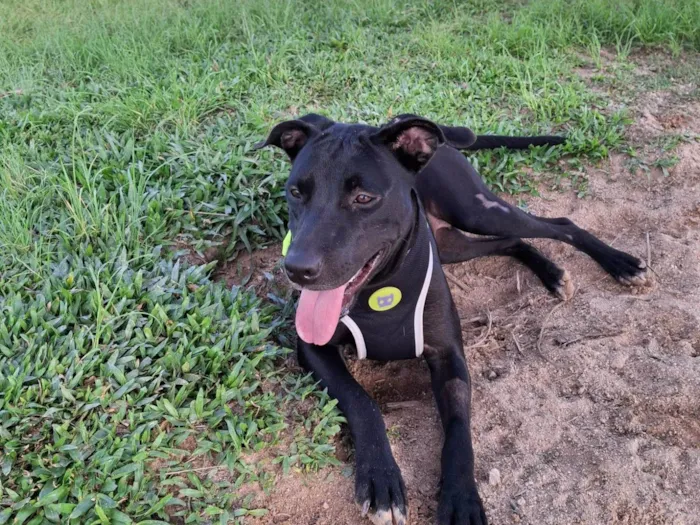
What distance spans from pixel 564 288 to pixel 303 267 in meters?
1.92

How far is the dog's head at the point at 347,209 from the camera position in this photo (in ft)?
8.90

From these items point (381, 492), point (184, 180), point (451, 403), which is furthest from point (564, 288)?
point (184, 180)

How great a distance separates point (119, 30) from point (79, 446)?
4797 mm

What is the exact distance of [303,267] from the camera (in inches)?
103

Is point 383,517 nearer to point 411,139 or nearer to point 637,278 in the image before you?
point 411,139

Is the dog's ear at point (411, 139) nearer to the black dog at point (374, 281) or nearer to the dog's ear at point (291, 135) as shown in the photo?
the black dog at point (374, 281)

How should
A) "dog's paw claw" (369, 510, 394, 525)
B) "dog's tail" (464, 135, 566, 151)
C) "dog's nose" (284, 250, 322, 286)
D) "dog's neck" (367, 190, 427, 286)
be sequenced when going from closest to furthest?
1. "dog's paw claw" (369, 510, 394, 525)
2. "dog's nose" (284, 250, 322, 286)
3. "dog's neck" (367, 190, 427, 286)
4. "dog's tail" (464, 135, 566, 151)

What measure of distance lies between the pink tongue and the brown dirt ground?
49 centimetres

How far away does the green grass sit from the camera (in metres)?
2.63

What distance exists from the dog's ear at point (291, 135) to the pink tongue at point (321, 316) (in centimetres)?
84

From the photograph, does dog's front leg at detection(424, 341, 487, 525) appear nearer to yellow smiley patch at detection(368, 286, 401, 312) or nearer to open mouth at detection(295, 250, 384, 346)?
yellow smiley patch at detection(368, 286, 401, 312)

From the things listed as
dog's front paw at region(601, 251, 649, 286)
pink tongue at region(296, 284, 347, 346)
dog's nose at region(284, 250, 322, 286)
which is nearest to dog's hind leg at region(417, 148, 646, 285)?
dog's front paw at region(601, 251, 649, 286)

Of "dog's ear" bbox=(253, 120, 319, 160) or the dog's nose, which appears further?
"dog's ear" bbox=(253, 120, 319, 160)

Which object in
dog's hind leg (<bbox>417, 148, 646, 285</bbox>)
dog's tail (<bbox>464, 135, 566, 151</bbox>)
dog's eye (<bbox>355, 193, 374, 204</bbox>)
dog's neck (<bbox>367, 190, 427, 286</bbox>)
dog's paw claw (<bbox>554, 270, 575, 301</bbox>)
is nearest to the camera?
dog's eye (<bbox>355, 193, 374, 204</bbox>)
